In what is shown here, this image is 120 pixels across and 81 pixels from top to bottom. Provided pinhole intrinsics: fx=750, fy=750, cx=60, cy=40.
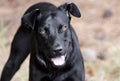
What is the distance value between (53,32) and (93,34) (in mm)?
4018

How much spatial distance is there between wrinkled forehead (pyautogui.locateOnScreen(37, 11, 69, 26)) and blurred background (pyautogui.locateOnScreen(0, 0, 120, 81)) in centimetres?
170

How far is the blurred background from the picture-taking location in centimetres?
883

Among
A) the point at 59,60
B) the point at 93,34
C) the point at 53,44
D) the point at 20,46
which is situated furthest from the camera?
the point at 93,34

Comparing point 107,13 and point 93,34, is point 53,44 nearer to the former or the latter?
point 93,34

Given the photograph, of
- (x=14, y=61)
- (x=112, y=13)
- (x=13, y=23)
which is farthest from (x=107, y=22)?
(x=14, y=61)

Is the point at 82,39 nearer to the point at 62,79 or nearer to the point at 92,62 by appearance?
the point at 92,62

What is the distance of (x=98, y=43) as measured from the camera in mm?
10016

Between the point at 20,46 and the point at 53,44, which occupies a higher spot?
the point at 53,44

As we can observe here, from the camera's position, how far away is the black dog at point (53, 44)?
643 cm

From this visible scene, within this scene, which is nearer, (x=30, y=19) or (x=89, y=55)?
(x=30, y=19)

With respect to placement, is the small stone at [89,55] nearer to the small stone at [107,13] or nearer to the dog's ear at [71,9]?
the small stone at [107,13]

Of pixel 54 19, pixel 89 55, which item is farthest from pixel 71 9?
pixel 89 55

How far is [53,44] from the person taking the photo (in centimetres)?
637

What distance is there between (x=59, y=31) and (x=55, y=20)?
122mm
